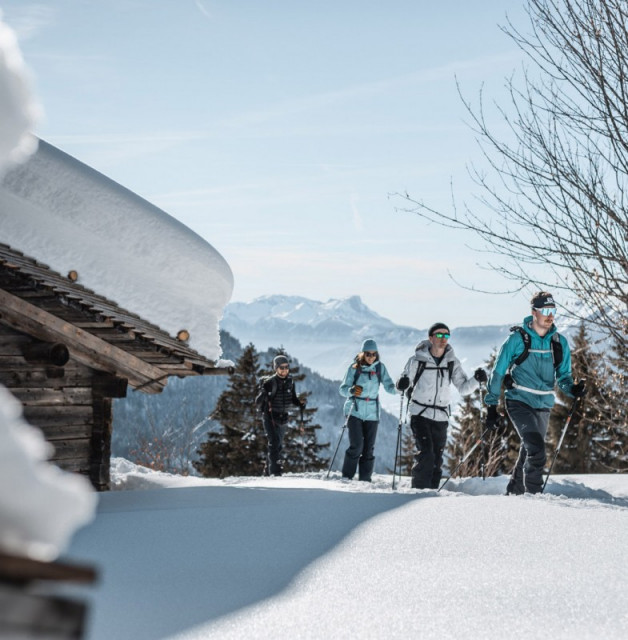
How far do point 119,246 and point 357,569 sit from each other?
6.64 meters

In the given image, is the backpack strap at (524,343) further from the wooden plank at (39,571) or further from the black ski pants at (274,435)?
the wooden plank at (39,571)

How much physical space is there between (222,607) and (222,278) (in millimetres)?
6854

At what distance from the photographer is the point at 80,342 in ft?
26.7

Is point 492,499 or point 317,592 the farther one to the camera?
point 492,499

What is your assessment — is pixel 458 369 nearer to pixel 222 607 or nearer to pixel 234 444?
pixel 222 607

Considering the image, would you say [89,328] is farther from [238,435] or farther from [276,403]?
[238,435]

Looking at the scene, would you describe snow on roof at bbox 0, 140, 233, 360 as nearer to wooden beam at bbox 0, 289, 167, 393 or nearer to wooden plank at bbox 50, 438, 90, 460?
wooden beam at bbox 0, 289, 167, 393

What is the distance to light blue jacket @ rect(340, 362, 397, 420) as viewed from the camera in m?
10.0

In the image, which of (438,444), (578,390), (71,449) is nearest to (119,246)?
(71,449)

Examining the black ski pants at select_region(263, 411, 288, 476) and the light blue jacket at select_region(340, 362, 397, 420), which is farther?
the black ski pants at select_region(263, 411, 288, 476)

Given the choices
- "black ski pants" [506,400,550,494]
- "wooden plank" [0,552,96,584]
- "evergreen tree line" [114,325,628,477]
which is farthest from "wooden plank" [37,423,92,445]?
"evergreen tree line" [114,325,628,477]

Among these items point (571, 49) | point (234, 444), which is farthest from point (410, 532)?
point (234, 444)

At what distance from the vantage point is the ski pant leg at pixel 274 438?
Result: 1264 cm

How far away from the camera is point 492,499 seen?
664 cm
